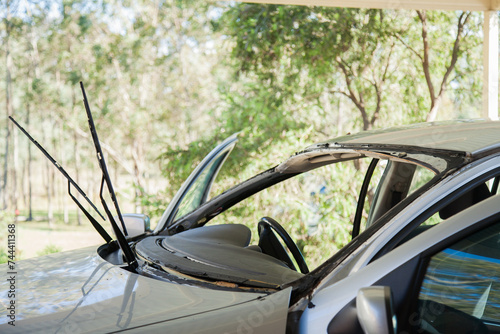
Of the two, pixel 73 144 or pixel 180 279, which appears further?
pixel 73 144

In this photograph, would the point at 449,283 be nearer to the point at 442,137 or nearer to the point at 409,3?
the point at 442,137

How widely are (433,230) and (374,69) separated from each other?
679 cm

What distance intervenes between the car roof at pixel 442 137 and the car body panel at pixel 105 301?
0.60 metres

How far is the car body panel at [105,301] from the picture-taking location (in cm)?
117

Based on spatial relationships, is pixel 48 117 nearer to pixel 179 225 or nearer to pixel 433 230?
pixel 179 225

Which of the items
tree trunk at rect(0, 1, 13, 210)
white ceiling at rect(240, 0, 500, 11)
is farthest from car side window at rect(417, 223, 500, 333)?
tree trunk at rect(0, 1, 13, 210)

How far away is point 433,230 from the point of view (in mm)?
1178

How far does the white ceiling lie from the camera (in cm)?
396

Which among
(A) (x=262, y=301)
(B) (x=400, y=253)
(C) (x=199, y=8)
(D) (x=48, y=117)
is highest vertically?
(C) (x=199, y=8)

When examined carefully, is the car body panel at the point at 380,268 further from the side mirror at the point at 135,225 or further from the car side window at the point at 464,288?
the side mirror at the point at 135,225

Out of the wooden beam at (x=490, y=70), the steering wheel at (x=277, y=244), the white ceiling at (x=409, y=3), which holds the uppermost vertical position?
the white ceiling at (x=409, y=3)

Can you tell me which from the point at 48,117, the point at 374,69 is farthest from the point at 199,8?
the point at 374,69

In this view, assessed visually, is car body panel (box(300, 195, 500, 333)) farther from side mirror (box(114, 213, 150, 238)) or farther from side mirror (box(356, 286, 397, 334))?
side mirror (box(114, 213, 150, 238))

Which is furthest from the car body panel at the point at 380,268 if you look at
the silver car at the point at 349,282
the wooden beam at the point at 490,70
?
the wooden beam at the point at 490,70
